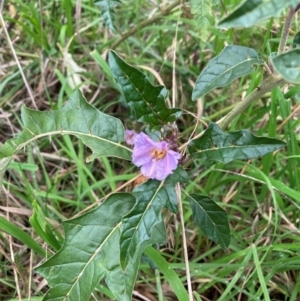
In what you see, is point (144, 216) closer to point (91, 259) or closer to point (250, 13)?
point (91, 259)

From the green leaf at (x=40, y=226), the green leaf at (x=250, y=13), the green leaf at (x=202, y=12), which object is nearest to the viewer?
the green leaf at (x=250, y=13)

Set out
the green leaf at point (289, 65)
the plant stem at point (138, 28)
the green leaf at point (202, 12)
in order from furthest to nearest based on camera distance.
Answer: the plant stem at point (138, 28)
the green leaf at point (202, 12)
the green leaf at point (289, 65)

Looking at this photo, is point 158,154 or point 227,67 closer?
point 227,67

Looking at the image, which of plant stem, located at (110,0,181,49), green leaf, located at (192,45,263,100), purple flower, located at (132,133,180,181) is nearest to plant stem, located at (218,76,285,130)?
green leaf, located at (192,45,263,100)

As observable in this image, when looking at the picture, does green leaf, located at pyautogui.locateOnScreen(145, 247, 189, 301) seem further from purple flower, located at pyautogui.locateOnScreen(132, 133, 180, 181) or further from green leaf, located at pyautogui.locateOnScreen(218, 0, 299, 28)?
green leaf, located at pyautogui.locateOnScreen(218, 0, 299, 28)

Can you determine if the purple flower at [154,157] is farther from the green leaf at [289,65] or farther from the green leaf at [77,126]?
the green leaf at [289,65]

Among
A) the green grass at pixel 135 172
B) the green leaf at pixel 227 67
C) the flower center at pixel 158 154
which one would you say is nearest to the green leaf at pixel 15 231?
the green grass at pixel 135 172

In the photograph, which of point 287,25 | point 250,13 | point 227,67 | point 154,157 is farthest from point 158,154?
point 250,13

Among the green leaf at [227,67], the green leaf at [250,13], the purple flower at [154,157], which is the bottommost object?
the purple flower at [154,157]
